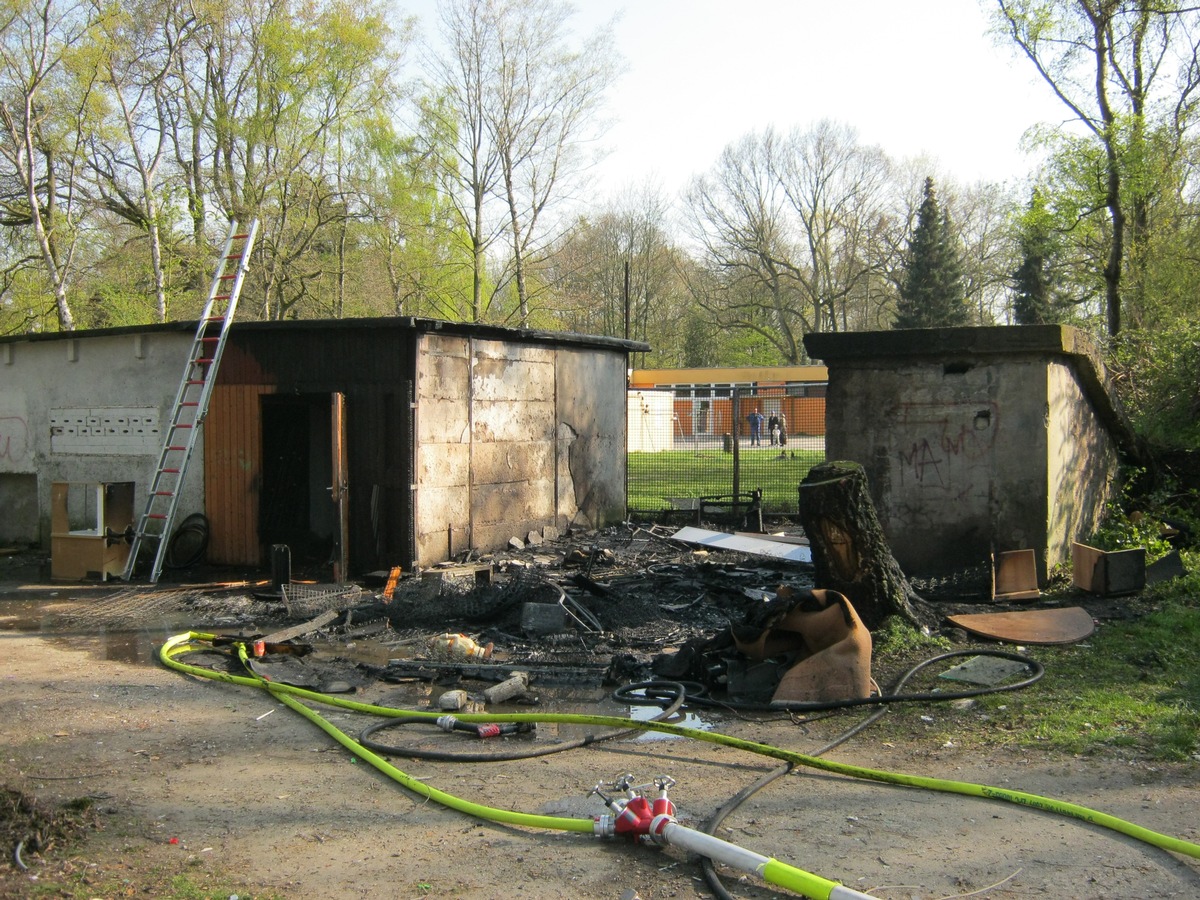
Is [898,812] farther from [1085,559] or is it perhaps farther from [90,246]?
[90,246]

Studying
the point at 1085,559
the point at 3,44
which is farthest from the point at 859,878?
the point at 3,44

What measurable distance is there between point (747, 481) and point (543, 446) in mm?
6142

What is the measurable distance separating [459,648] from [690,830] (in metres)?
4.10

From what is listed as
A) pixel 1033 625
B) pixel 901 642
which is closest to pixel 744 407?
pixel 1033 625

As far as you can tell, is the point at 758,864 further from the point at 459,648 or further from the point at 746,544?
the point at 746,544

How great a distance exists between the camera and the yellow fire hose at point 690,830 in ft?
11.8

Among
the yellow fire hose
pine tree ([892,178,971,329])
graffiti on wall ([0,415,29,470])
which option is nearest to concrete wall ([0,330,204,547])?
graffiti on wall ([0,415,29,470])

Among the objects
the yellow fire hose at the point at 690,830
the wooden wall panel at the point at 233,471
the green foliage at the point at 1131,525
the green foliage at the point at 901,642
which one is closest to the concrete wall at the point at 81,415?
the wooden wall panel at the point at 233,471

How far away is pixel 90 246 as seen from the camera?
27.6 m

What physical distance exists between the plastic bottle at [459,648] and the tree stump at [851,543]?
2768 millimetres

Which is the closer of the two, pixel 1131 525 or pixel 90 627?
pixel 90 627

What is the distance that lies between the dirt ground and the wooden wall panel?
5885 millimetres

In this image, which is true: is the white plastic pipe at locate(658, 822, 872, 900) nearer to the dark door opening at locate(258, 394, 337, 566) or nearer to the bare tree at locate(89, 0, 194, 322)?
the dark door opening at locate(258, 394, 337, 566)

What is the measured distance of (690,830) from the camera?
12.9 feet
